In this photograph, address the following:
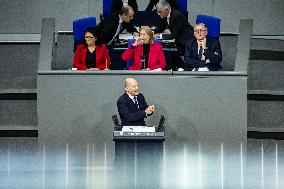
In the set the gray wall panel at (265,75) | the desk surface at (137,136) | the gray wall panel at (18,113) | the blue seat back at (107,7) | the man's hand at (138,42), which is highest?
the blue seat back at (107,7)

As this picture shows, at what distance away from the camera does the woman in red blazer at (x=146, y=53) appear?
26.9 ft

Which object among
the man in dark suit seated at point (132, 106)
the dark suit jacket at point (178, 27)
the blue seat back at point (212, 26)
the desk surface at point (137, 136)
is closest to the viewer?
the desk surface at point (137, 136)

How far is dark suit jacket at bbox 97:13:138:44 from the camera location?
29.8 ft

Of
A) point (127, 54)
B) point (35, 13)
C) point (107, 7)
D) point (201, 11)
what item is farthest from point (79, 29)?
point (201, 11)

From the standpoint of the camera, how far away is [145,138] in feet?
21.9

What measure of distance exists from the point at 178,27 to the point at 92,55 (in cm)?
123

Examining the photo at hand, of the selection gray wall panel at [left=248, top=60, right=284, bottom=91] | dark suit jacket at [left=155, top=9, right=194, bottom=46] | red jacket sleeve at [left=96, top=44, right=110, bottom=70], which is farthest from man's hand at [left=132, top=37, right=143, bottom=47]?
gray wall panel at [left=248, top=60, right=284, bottom=91]

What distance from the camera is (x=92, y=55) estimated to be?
27.7 ft

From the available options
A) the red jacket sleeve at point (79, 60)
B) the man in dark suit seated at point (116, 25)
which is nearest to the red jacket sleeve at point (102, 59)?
the red jacket sleeve at point (79, 60)

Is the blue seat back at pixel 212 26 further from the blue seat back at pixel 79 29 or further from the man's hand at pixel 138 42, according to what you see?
the blue seat back at pixel 79 29

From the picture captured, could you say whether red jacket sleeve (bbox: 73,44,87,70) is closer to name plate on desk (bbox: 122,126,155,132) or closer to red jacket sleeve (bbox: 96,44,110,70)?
red jacket sleeve (bbox: 96,44,110,70)

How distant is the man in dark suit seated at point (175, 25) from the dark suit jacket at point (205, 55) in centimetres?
64

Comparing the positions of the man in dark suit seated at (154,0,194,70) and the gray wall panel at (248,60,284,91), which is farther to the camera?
the man in dark suit seated at (154,0,194,70)

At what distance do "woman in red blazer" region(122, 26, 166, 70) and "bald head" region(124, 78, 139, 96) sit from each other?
3.13 feet
